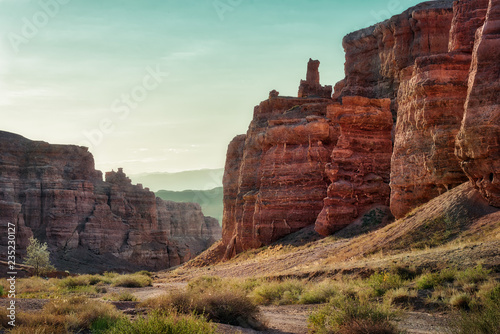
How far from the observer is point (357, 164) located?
3416 centimetres

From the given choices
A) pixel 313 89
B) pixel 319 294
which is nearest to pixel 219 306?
pixel 319 294

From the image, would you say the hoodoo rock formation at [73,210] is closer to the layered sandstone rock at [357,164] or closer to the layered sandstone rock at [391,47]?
the layered sandstone rock at [391,47]

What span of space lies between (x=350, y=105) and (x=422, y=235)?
15234 mm

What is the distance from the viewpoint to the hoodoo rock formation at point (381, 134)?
2083 cm

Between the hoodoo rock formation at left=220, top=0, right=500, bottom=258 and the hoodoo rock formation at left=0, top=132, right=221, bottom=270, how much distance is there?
23.8m

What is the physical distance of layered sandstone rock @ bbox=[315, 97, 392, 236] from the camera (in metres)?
33.5

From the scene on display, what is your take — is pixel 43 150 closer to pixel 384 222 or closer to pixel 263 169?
pixel 263 169

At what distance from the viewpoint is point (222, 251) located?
4866 cm

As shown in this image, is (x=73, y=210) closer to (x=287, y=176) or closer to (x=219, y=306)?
(x=287, y=176)

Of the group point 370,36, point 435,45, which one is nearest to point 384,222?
point 435,45

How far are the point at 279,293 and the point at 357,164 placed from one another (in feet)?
55.1

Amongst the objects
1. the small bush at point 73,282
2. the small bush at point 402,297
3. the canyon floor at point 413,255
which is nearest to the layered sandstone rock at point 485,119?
the canyon floor at point 413,255

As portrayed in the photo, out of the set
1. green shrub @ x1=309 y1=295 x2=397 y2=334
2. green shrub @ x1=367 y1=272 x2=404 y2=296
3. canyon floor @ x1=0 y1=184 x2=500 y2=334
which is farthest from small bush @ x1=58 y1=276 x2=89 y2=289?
green shrub @ x1=309 y1=295 x2=397 y2=334

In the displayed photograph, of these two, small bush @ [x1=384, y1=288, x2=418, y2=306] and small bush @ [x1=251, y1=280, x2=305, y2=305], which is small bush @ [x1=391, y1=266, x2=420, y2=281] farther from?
small bush @ [x1=251, y1=280, x2=305, y2=305]
